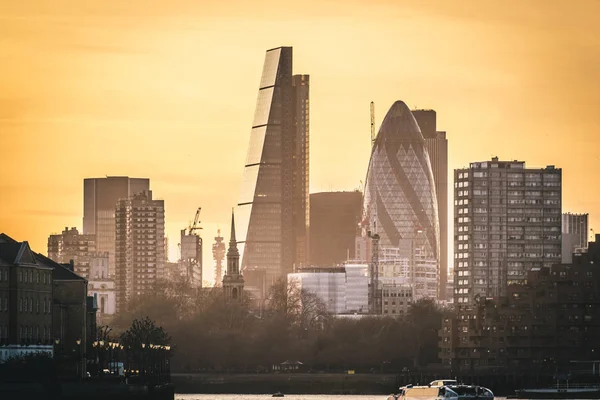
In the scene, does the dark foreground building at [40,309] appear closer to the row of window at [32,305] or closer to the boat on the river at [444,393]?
the row of window at [32,305]

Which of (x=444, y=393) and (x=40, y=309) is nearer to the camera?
(x=40, y=309)

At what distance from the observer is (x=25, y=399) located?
153500 mm

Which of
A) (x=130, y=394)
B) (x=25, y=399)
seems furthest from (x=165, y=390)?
(x=25, y=399)

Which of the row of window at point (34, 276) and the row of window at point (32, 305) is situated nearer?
the row of window at point (32, 305)

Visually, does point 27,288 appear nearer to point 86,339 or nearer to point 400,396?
point 86,339

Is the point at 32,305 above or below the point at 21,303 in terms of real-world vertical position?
below

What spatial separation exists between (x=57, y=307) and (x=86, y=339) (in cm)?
759

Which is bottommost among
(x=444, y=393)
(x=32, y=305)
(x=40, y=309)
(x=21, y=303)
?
(x=444, y=393)

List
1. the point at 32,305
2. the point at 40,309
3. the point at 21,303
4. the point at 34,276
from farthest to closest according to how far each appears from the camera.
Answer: the point at 40,309 → the point at 34,276 → the point at 32,305 → the point at 21,303

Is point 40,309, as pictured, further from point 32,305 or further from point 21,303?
point 21,303

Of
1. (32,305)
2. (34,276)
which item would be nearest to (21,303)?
(32,305)

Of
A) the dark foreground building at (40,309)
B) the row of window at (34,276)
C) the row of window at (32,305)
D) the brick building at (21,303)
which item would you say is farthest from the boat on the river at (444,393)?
the row of window at (34,276)

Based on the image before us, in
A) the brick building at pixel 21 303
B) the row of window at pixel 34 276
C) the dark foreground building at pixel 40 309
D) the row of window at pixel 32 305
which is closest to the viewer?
the brick building at pixel 21 303

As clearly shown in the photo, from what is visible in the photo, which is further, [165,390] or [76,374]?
[165,390]
